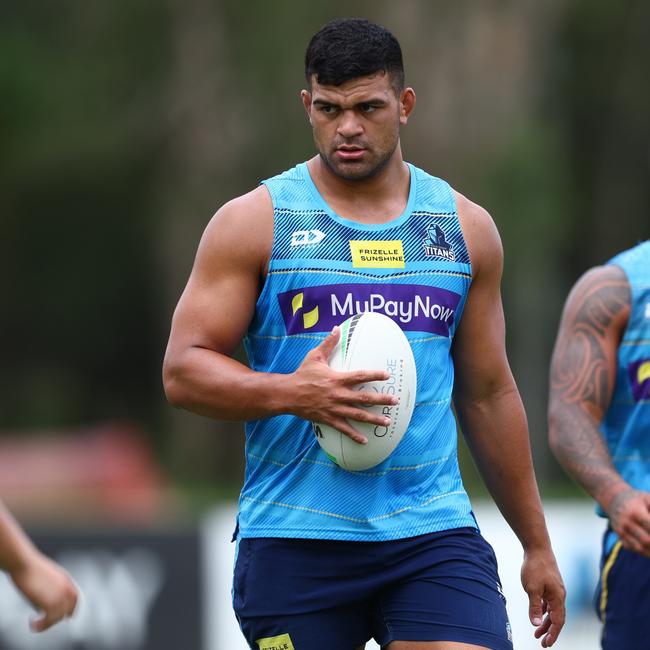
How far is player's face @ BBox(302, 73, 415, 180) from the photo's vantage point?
15.9 ft

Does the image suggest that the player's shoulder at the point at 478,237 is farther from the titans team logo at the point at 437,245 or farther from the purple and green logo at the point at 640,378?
the purple and green logo at the point at 640,378

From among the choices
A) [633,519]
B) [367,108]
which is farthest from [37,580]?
[633,519]

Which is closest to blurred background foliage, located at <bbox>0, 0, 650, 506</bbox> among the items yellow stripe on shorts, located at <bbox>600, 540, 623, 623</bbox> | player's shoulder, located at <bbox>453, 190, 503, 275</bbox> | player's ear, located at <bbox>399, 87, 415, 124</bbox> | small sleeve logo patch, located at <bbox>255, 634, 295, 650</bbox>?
yellow stripe on shorts, located at <bbox>600, 540, 623, 623</bbox>

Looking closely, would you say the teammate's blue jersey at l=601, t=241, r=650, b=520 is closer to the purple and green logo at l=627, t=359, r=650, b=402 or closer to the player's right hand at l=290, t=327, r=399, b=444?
the purple and green logo at l=627, t=359, r=650, b=402

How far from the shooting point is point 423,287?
4883 millimetres

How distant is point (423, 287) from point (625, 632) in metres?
1.70

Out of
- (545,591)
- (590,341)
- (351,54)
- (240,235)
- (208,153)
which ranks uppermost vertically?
(351,54)

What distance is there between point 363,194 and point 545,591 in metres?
1.55

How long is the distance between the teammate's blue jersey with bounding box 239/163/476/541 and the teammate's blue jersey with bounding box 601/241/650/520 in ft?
3.17

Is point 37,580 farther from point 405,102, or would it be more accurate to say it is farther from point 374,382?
point 405,102

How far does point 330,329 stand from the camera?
4785mm

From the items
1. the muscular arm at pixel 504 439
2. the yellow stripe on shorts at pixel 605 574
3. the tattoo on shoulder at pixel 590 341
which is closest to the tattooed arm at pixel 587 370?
the tattoo on shoulder at pixel 590 341

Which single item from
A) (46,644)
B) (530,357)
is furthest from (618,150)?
(46,644)

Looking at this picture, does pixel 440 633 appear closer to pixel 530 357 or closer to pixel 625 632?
A: pixel 625 632
